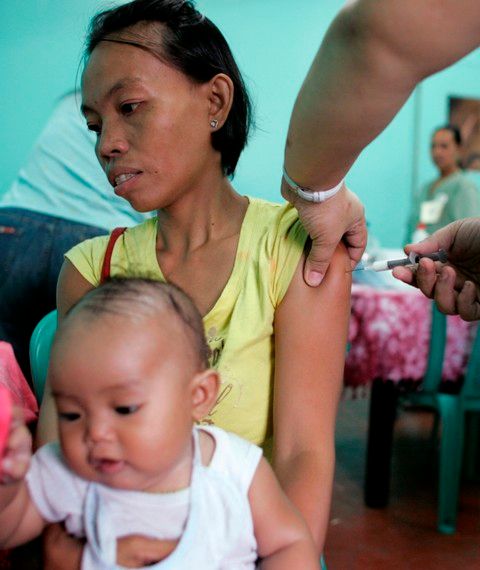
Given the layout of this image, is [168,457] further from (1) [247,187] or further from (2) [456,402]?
(1) [247,187]

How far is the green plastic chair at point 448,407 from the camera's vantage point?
2820mm

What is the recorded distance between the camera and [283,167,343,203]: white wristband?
1036 mm

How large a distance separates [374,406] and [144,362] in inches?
91.1

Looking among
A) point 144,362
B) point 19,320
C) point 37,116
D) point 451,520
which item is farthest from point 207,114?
point 37,116

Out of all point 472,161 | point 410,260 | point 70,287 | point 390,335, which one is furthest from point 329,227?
point 472,161

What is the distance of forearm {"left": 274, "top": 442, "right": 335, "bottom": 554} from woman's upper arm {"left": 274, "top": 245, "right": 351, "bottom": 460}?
0.05ft

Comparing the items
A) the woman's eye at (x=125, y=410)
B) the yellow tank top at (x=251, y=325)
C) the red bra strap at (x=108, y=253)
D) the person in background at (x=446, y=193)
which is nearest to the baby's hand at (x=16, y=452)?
the woman's eye at (x=125, y=410)

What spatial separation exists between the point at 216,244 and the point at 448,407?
1.90m

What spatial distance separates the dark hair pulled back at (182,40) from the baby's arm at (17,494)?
78cm

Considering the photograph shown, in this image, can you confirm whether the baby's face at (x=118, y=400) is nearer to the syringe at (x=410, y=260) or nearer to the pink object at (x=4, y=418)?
the pink object at (x=4, y=418)

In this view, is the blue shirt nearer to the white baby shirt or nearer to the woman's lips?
the woman's lips

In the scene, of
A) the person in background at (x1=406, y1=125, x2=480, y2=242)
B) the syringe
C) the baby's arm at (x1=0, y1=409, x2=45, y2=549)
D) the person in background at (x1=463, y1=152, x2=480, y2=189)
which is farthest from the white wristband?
the person in background at (x1=463, y1=152, x2=480, y2=189)

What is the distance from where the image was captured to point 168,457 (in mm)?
845

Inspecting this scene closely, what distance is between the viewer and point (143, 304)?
2.86 feet
